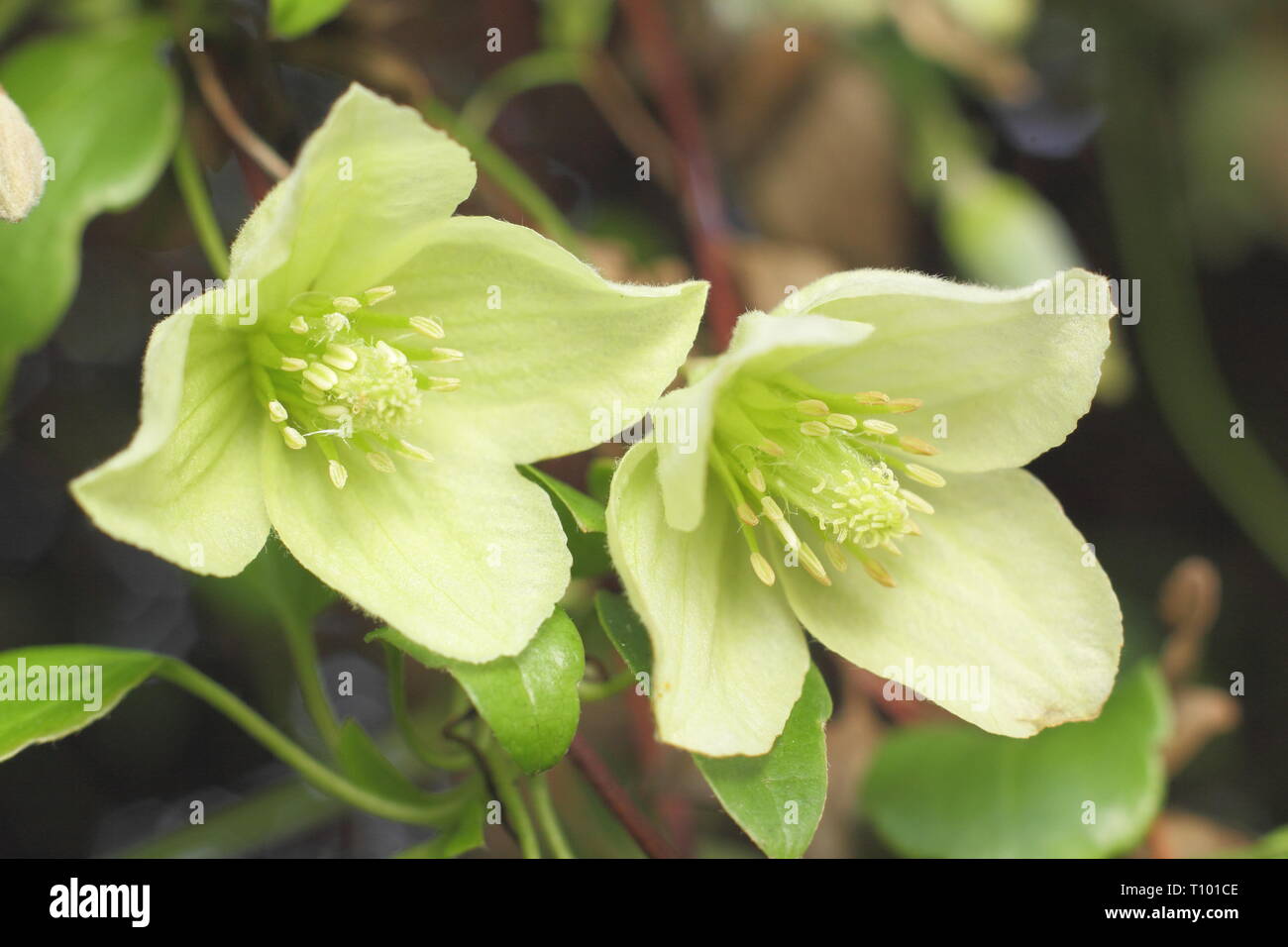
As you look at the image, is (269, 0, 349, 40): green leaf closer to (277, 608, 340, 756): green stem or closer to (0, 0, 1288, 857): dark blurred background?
(0, 0, 1288, 857): dark blurred background

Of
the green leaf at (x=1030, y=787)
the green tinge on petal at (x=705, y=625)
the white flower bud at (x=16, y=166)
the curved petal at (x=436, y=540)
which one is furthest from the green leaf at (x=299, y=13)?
the green leaf at (x=1030, y=787)

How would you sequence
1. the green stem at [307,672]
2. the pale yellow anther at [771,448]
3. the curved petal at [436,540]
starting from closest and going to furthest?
1. the curved petal at [436,540]
2. the pale yellow anther at [771,448]
3. the green stem at [307,672]

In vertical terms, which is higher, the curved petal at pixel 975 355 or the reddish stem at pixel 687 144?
the reddish stem at pixel 687 144

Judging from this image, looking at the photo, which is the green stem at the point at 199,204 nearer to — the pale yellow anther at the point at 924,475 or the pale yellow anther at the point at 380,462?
the pale yellow anther at the point at 380,462

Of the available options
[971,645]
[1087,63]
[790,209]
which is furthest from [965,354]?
[1087,63]

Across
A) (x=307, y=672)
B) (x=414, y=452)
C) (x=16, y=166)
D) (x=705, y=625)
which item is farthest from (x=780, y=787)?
(x=16, y=166)
